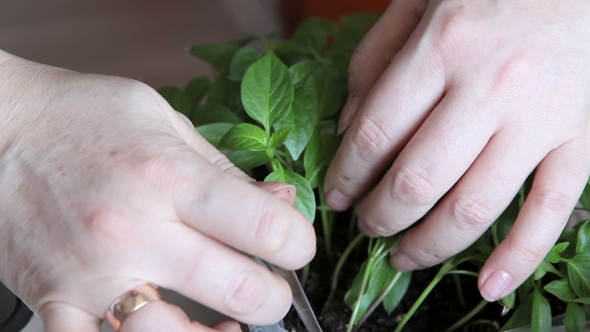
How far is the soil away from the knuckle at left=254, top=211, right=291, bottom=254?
0.75 feet

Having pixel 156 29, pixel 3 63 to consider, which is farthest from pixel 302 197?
pixel 156 29

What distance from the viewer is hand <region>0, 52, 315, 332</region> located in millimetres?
366

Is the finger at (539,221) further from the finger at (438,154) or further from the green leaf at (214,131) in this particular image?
the green leaf at (214,131)

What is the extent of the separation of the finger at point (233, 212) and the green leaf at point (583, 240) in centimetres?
28

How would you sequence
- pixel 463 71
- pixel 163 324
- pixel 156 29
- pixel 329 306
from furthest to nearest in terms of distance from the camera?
pixel 156 29
pixel 329 306
pixel 463 71
pixel 163 324

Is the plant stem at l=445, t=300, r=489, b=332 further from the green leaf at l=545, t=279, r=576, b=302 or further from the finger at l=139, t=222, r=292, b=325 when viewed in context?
the finger at l=139, t=222, r=292, b=325

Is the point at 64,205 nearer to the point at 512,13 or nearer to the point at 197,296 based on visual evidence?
the point at 197,296

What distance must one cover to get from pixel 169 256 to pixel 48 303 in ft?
0.30

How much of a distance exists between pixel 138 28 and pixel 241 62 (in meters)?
1.07

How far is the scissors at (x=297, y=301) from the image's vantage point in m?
0.46

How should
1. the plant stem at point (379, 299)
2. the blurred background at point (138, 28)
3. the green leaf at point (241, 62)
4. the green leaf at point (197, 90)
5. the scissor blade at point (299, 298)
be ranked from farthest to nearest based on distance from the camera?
the blurred background at point (138, 28) → the green leaf at point (197, 90) → the green leaf at point (241, 62) → the plant stem at point (379, 299) → the scissor blade at point (299, 298)

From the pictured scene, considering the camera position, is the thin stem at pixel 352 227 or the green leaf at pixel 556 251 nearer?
the green leaf at pixel 556 251

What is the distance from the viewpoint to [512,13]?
0.50 meters

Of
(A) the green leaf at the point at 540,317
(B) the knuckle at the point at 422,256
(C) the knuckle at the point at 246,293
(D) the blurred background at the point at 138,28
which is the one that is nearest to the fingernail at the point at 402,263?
(B) the knuckle at the point at 422,256
